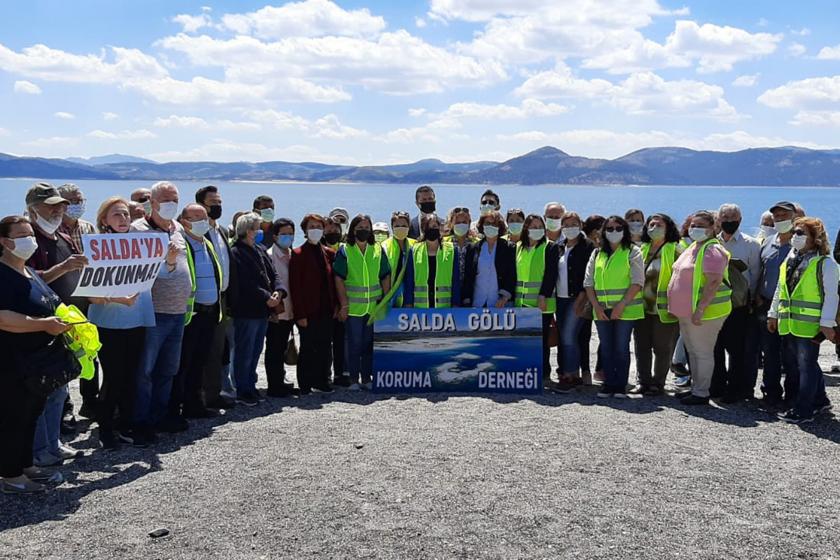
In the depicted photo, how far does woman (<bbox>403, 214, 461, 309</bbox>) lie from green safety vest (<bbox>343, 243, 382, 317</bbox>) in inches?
15.9

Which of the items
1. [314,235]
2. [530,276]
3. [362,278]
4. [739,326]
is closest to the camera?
[739,326]

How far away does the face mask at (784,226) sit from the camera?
321 inches

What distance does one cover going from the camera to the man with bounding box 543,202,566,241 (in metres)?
9.45

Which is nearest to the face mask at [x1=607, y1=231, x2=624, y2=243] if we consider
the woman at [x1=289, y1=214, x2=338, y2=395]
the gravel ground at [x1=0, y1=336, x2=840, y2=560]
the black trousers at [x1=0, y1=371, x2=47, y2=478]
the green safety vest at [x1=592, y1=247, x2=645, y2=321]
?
the green safety vest at [x1=592, y1=247, x2=645, y2=321]

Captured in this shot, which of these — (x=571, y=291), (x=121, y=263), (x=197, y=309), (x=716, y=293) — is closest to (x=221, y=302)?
(x=197, y=309)

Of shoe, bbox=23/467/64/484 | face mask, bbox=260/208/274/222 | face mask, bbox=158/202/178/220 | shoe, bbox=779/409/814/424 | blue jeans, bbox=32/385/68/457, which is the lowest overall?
shoe, bbox=779/409/814/424

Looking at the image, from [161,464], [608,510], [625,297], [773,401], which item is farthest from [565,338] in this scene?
[161,464]

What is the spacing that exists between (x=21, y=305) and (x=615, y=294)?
19.7 ft

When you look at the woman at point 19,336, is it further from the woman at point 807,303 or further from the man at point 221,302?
the woman at point 807,303

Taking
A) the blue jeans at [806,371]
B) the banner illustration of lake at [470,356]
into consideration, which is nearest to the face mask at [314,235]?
the banner illustration of lake at [470,356]

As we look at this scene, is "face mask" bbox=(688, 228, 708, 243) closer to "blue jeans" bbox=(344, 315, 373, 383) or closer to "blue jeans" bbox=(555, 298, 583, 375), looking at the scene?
"blue jeans" bbox=(555, 298, 583, 375)

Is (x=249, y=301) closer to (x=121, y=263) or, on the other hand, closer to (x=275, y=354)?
(x=275, y=354)

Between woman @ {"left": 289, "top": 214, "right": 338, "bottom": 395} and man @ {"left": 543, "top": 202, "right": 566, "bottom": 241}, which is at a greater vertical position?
man @ {"left": 543, "top": 202, "right": 566, "bottom": 241}

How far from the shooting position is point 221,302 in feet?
26.0
